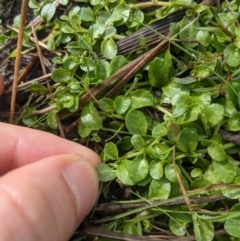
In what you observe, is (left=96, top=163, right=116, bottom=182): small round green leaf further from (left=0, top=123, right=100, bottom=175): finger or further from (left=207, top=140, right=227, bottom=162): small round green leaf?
(left=207, top=140, right=227, bottom=162): small round green leaf

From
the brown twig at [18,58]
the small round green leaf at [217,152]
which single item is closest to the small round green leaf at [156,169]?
the small round green leaf at [217,152]

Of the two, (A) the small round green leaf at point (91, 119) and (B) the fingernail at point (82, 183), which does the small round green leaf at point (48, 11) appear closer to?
(A) the small round green leaf at point (91, 119)

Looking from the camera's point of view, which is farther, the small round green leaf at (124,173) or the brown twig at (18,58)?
the brown twig at (18,58)

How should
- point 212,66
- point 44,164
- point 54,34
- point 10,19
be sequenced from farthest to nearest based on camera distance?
1. point 10,19
2. point 54,34
3. point 212,66
4. point 44,164

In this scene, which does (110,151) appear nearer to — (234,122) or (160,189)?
(160,189)

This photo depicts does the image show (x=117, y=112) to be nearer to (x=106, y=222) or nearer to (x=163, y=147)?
(x=163, y=147)

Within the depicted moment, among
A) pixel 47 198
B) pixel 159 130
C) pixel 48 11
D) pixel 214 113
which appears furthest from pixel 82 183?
pixel 48 11

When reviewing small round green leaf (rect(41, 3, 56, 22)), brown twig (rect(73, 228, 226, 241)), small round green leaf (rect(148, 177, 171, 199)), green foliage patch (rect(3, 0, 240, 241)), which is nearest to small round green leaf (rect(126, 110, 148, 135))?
green foliage patch (rect(3, 0, 240, 241))

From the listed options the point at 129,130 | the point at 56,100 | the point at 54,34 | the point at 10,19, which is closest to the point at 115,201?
the point at 129,130
